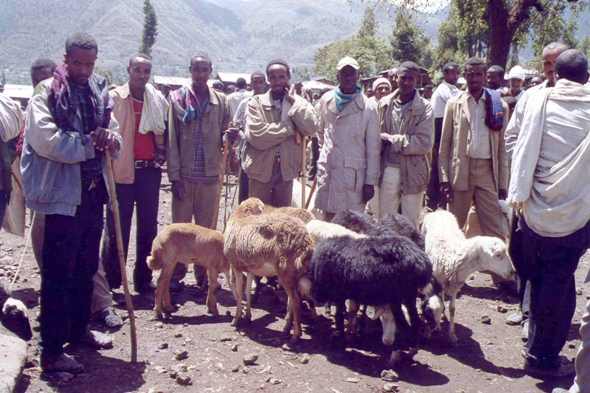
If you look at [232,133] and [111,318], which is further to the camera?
[232,133]

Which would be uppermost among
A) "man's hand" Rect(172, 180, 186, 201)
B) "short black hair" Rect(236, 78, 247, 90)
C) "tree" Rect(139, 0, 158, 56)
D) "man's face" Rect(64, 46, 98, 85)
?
"tree" Rect(139, 0, 158, 56)

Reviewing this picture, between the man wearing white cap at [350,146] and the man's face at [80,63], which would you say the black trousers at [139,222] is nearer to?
the man's face at [80,63]

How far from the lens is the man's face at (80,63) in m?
4.19

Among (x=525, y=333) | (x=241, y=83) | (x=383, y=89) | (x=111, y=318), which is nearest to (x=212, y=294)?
(x=111, y=318)

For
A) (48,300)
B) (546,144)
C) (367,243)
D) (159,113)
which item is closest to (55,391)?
(48,300)

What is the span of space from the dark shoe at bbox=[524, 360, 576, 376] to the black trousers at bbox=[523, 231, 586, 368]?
5 cm

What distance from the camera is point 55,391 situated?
159 inches

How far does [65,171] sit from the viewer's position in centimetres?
417

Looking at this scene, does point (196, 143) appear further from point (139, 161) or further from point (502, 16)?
point (502, 16)

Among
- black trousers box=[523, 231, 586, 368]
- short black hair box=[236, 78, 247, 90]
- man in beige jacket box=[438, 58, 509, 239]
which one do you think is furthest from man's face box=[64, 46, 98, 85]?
short black hair box=[236, 78, 247, 90]

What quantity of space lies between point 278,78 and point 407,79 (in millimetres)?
1517

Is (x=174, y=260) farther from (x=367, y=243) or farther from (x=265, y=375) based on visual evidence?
(x=367, y=243)

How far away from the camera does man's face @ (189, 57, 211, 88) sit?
624 centimetres

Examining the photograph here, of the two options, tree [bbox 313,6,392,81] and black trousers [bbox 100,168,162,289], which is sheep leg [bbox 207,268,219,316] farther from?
tree [bbox 313,6,392,81]
